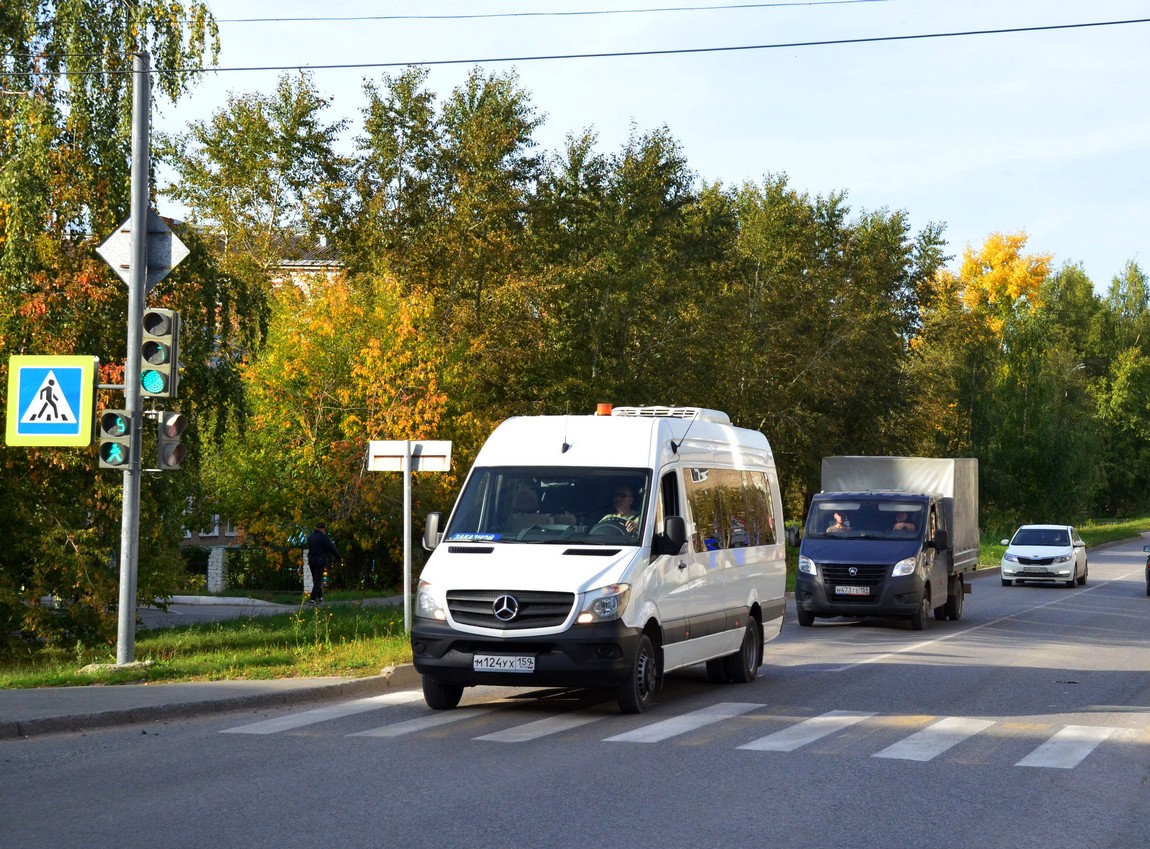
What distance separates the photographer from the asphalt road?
7301 millimetres

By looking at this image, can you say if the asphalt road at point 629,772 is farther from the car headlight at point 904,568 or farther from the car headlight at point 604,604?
the car headlight at point 904,568

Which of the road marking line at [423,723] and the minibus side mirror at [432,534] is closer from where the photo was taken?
the road marking line at [423,723]

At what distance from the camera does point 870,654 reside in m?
18.4

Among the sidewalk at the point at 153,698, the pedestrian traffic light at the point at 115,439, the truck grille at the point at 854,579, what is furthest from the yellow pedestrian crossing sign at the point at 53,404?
the truck grille at the point at 854,579

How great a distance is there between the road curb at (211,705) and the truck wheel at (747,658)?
3.26m

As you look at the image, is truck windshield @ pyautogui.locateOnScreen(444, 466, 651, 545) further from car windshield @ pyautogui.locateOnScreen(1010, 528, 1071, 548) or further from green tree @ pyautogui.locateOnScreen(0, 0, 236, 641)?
car windshield @ pyautogui.locateOnScreen(1010, 528, 1071, 548)

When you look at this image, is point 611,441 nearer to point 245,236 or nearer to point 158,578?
point 158,578

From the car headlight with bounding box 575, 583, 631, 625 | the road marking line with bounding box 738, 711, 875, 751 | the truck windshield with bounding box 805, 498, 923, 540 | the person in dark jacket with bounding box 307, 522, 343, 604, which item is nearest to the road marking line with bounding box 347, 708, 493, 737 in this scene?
the car headlight with bounding box 575, 583, 631, 625

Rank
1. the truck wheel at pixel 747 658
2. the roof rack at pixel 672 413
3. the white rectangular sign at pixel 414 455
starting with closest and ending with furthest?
the roof rack at pixel 672 413 → the truck wheel at pixel 747 658 → the white rectangular sign at pixel 414 455

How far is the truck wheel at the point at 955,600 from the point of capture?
2470 cm

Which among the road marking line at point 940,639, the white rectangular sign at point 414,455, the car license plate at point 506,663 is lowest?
the road marking line at point 940,639

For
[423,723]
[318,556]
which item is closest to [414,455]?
[423,723]

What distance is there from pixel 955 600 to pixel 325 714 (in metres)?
15.6

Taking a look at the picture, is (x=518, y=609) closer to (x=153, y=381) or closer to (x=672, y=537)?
(x=672, y=537)
